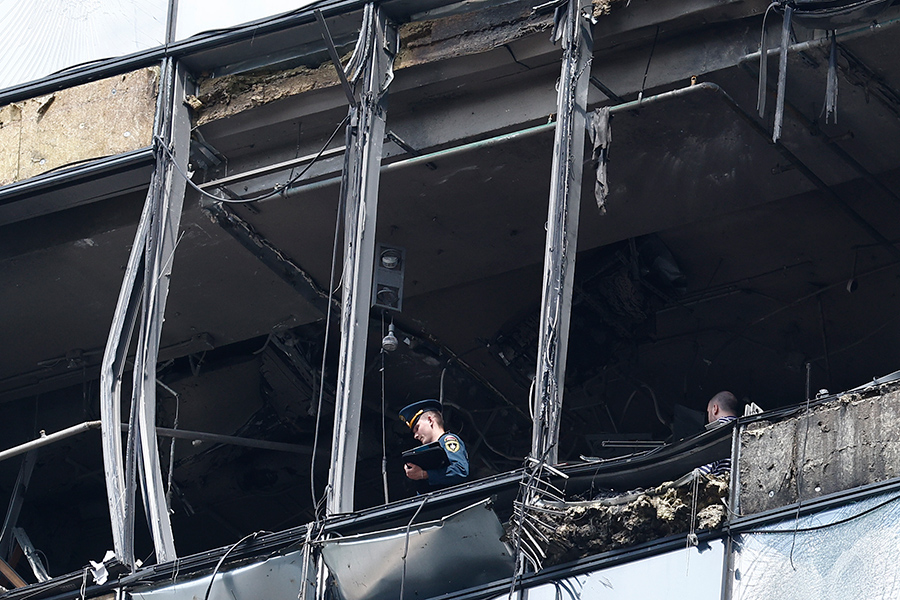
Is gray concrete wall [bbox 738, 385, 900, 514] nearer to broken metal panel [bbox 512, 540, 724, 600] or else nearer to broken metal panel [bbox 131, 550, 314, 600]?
broken metal panel [bbox 512, 540, 724, 600]

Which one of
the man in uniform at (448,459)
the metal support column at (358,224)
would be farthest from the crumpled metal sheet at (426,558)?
the man in uniform at (448,459)

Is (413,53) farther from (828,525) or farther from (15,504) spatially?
(15,504)

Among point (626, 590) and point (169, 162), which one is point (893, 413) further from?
point (169, 162)

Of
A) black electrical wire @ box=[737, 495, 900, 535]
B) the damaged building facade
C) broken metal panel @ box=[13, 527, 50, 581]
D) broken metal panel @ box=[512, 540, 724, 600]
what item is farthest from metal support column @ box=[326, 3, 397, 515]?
broken metal panel @ box=[13, 527, 50, 581]

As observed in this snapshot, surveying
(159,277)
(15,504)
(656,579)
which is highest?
(159,277)

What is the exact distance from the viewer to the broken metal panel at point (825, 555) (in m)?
7.26

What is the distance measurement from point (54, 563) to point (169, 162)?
6437mm

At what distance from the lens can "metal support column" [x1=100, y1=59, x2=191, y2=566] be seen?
10039 mm

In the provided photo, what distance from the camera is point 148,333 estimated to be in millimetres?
10633

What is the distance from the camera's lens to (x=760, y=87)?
33.3 feet

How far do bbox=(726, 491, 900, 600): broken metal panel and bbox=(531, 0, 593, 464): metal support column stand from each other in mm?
1498

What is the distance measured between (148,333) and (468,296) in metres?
3.94

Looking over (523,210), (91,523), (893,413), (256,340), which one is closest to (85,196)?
(256,340)

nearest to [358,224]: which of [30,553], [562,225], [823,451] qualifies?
[562,225]
